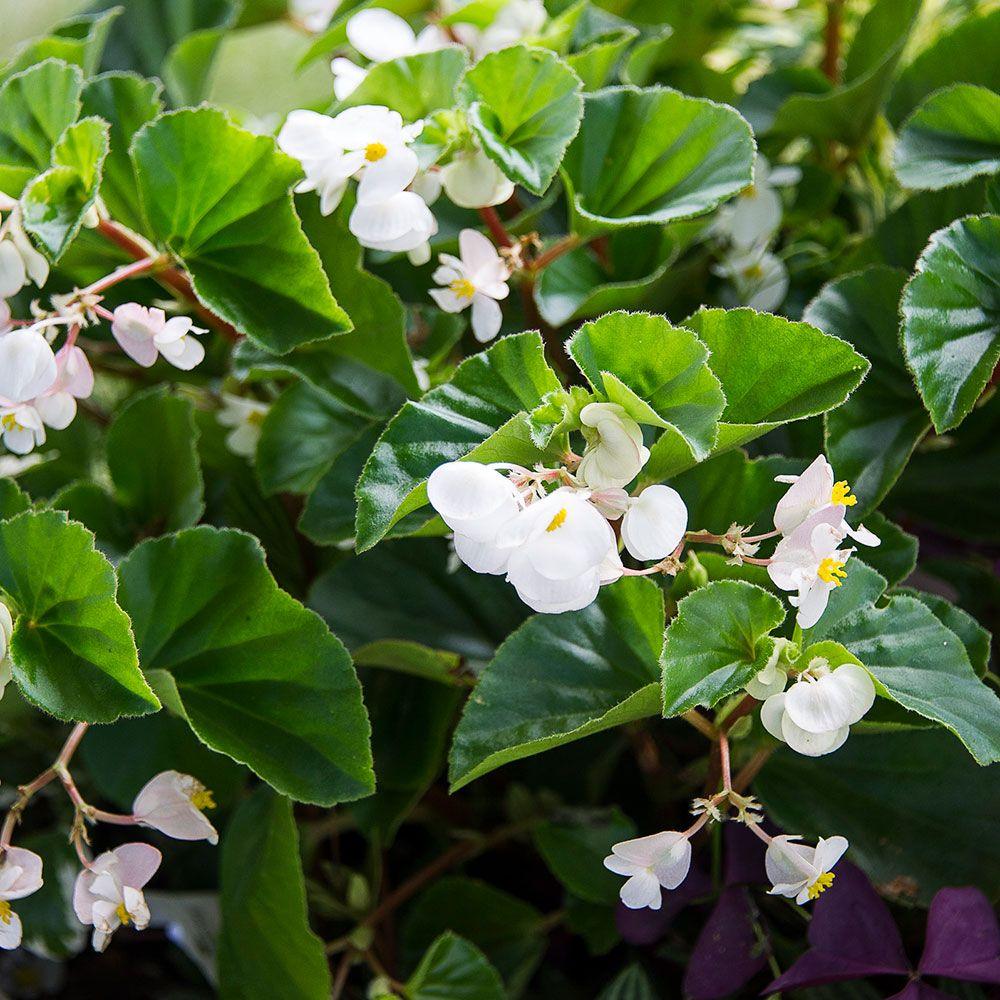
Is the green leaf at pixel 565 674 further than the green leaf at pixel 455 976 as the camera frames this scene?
No

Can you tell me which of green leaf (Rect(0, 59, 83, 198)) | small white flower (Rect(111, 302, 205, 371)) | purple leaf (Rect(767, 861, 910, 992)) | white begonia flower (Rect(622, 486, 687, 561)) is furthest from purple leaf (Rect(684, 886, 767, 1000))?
green leaf (Rect(0, 59, 83, 198))

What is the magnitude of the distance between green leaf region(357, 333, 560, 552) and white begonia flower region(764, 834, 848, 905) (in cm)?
18

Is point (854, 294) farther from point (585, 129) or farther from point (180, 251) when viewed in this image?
point (180, 251)

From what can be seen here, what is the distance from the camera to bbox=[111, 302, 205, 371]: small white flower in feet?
1.58

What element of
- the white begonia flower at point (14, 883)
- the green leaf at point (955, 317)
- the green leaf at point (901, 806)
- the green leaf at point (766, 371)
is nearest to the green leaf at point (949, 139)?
the green leaf at point (955, 317)

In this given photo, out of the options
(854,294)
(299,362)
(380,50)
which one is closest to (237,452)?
(299,362)

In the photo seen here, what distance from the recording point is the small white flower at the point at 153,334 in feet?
1.58

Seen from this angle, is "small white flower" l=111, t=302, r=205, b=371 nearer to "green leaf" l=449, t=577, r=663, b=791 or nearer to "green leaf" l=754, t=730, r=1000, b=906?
"green leaf" l=449, t=577, r=663, b=791

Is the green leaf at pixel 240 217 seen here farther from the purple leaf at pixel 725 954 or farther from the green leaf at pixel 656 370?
the purple leaf at pixel 725 954

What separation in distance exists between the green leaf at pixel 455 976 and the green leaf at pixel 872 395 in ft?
0.94

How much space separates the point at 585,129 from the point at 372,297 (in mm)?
131

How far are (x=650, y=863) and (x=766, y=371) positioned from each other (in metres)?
0.19

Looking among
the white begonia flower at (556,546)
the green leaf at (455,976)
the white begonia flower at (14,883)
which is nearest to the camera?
the white begonia flower at (556,546)

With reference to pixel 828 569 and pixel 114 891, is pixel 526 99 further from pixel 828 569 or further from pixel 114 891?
pixel 114 891
